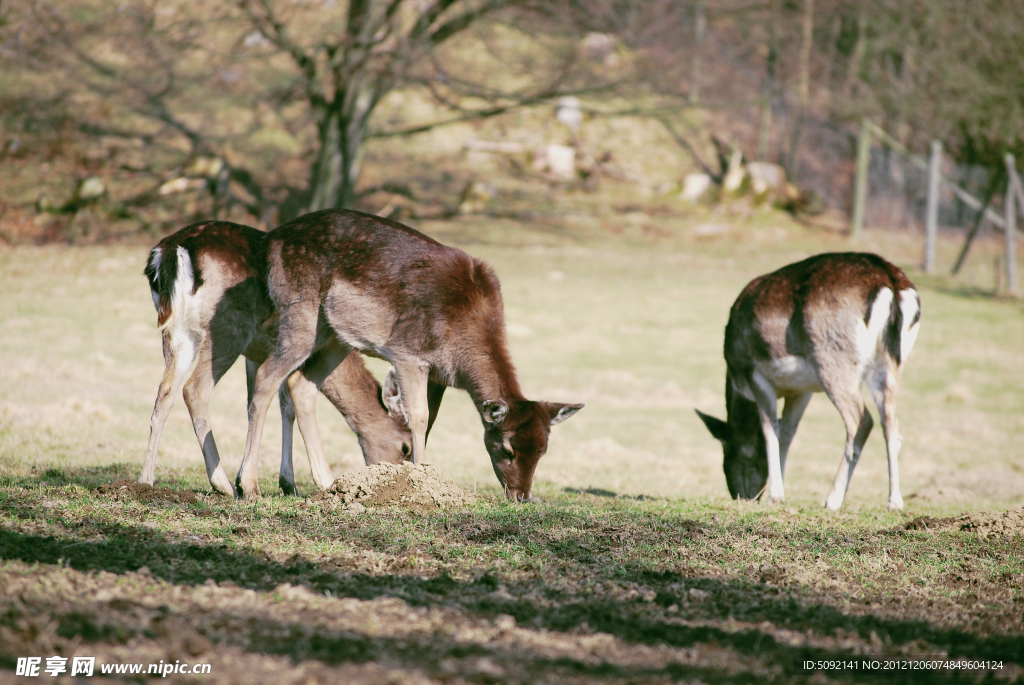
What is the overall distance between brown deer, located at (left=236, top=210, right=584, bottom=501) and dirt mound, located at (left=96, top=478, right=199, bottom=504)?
29.0 inches

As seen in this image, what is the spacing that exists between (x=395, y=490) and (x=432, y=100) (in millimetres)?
16643

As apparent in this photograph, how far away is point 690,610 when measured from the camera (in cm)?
420

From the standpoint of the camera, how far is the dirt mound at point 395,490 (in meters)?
6.11

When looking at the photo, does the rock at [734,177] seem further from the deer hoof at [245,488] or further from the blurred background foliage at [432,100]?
the deer hoof at [245,488]

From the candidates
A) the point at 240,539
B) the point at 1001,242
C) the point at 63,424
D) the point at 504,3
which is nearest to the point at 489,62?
the point at 504,3

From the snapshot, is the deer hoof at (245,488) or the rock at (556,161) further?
the rock at (556,161)

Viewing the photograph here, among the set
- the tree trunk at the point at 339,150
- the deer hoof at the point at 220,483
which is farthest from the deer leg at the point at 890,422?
the tree trunk at the point at 339,150

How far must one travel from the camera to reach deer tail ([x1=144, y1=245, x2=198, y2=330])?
6.79 meters

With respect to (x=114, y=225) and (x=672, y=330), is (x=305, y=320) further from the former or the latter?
(x=114, y=225)

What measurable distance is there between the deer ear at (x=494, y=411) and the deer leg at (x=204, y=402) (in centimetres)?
209

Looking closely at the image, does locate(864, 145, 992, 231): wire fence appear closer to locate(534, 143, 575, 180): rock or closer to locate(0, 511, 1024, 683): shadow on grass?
locate(534, 143, 575, 180): rock

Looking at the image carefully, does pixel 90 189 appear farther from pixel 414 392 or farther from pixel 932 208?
pixel 932 208

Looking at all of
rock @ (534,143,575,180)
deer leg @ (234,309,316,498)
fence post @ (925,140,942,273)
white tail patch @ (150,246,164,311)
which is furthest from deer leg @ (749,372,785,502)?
rock @ (534,143,575,180)

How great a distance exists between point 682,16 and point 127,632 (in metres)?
19.9
